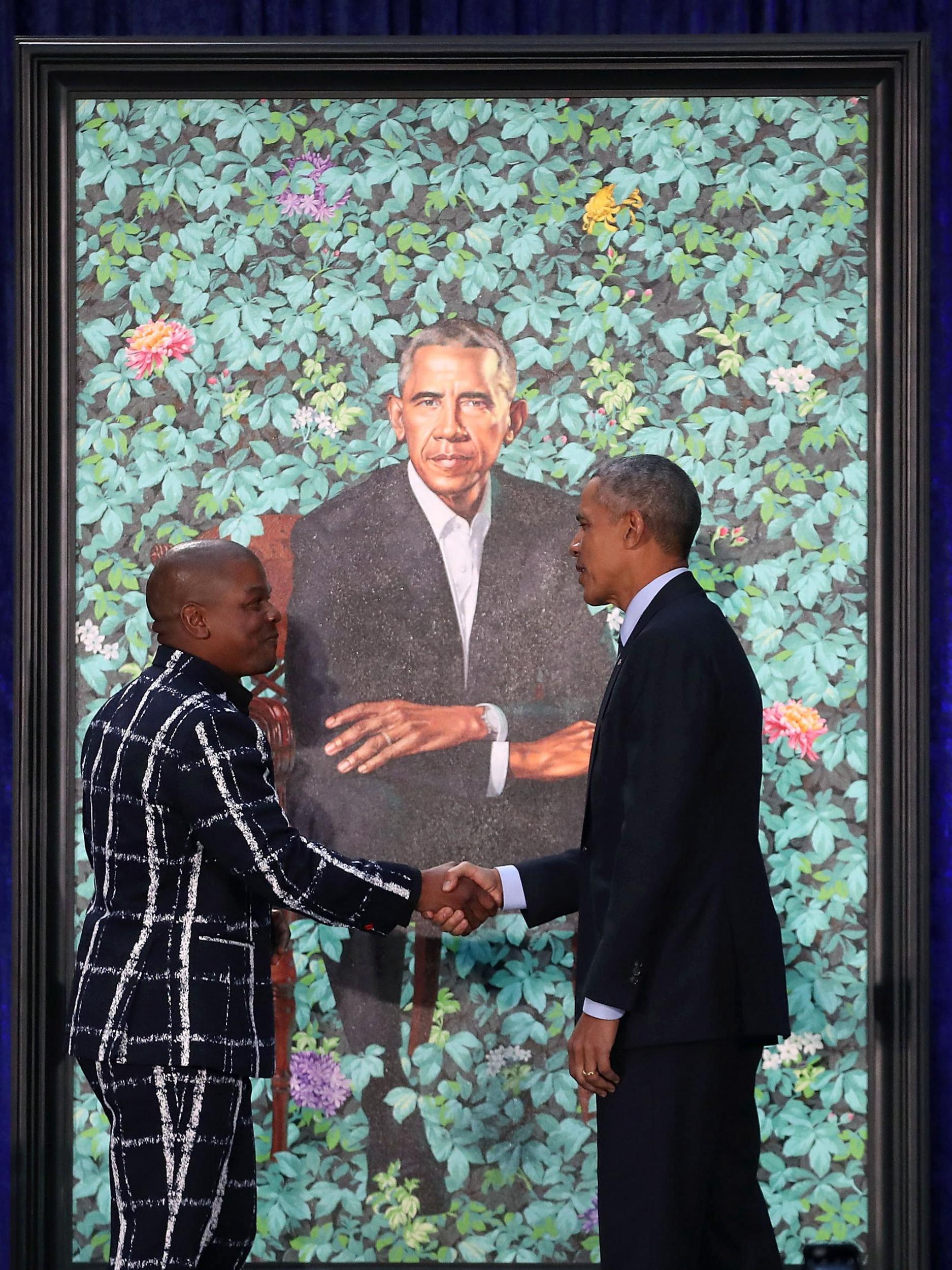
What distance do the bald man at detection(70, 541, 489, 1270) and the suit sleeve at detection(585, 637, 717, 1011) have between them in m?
0.54

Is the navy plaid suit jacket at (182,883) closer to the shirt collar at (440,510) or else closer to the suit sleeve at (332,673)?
the suit sleeve at (332,673)

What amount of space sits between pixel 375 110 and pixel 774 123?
33.5 inches

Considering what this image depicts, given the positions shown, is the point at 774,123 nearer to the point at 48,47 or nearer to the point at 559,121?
the point at 559,121

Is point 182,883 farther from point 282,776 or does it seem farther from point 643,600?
point 643,600

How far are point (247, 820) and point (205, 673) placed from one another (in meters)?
0.28

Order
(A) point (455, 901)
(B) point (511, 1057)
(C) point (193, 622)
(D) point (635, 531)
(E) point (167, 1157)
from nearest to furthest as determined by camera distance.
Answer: (E) point (167, 1157) → (D) point (635, 531) → (C) point (193, 622) → (A) point (455, 901) → (B) point (511, 1057)

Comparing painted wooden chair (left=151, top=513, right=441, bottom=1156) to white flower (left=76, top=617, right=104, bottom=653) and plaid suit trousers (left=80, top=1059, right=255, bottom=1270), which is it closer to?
white flower (left=76, top=617, right=104, bottom=653)

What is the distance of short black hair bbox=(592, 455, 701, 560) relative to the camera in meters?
2.25

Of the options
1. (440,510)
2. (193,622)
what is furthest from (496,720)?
(193,622)

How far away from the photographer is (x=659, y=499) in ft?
7.40

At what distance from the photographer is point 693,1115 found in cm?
206

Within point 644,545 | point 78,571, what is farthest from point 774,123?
point 78,571

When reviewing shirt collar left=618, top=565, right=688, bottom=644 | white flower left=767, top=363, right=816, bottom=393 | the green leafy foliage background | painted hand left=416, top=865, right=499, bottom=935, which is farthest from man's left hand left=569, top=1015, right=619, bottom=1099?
white flower left=767, top=363, right=816, bottom=393

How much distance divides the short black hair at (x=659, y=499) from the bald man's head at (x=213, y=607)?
0.66 meters
